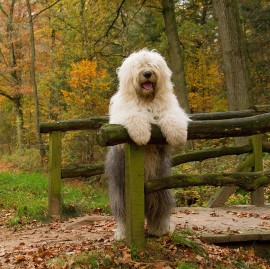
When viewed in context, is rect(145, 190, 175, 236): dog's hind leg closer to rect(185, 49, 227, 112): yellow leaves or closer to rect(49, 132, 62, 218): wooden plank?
rect(49, 132, 62, 218): wooden plank

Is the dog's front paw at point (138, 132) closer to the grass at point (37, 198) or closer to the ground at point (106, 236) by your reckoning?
the ground at point (106, 236)

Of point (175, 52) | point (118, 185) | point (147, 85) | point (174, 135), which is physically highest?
point (175, 52)

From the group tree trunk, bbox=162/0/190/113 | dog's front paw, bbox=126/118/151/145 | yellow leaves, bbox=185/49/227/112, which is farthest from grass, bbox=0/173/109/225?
yellow leaves, bbox=185/49/227/112

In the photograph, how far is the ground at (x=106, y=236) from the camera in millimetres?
4285

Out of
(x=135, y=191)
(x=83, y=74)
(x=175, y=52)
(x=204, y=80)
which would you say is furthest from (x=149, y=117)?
(x=204, y=80)

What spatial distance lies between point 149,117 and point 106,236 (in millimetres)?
1714

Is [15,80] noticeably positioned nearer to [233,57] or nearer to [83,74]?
[83,74]

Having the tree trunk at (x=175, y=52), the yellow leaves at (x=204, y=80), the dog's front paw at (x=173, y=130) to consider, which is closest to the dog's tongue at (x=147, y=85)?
the dog's front paw at (x=173, y=130)

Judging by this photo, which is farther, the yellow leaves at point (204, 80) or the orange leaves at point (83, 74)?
the yellow leaves at point (204, 80)

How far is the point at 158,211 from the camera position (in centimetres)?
483

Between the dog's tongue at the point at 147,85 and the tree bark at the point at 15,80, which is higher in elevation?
the tree bark at the point at 15,80

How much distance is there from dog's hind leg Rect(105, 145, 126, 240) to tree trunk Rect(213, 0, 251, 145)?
5603 millimetres

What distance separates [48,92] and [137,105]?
16.4 meters

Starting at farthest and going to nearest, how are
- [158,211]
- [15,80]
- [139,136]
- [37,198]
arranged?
[15,80] → [37,198] → [158,211] → [139,136]
